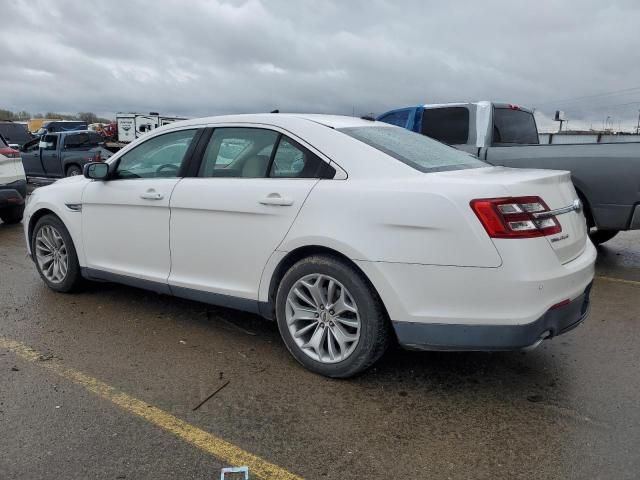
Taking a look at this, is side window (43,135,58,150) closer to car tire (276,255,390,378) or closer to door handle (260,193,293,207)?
door handle (260,193,293,207)

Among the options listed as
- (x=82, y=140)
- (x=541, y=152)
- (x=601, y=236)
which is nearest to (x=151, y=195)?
(x=541, y=152)

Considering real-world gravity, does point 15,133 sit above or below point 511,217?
below

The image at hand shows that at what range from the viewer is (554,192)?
3146 mm

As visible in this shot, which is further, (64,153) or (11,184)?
(64,153)

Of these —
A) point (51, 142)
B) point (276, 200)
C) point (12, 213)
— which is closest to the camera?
point (276, 200)

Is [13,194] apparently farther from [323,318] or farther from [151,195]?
[323,318]

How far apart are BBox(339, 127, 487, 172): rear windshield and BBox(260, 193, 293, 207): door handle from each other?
0.59 meters

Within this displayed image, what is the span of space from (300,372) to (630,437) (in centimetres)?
183

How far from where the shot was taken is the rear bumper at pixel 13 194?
27.3 ft

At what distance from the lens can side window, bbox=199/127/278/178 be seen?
370 cm

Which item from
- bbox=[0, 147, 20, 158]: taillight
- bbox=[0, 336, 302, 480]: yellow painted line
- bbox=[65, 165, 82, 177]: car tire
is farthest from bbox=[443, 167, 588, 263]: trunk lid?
bbox=[65, 165, 82, 177]: car tire

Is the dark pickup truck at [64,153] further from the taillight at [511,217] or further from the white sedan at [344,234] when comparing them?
the taillight at [511,217]

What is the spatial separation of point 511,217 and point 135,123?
28399 mm

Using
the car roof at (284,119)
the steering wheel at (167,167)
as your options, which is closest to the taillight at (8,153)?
the steering wheel at (167,167)
